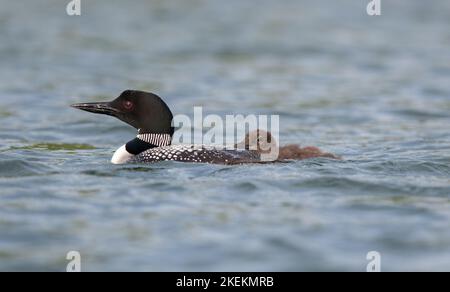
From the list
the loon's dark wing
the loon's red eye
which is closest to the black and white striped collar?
the loon's dark wing

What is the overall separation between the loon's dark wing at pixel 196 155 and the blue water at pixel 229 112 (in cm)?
10

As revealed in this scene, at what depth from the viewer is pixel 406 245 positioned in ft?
20.2

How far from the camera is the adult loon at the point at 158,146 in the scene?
8.11 meters

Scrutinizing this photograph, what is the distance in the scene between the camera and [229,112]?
12.3m

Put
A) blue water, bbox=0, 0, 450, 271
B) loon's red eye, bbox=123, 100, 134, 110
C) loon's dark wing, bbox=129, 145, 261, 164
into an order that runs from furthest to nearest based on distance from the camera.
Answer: loon's red eye, bbox=123, 100, 134, 110 → loon's dark wing, bbox=129, 145, 261, 164 → blue water, bbox=0, 0, 450, 271

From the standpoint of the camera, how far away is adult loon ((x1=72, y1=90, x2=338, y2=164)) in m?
8.11

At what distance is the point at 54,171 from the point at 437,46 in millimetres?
10617

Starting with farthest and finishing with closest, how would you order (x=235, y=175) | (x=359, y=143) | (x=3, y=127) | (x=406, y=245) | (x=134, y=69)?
1. (x=134, y=69)
2. (x=3, y=127)
3. (x=359, y=143)
4. (x=235, y=175)
5. (x=406, y=245)

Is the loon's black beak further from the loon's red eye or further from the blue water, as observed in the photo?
the blue water

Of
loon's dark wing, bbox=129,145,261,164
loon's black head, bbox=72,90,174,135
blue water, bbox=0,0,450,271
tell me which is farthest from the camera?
loon's black head, bbox=72,90,174,135

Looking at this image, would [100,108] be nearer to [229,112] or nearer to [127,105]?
[127,105]

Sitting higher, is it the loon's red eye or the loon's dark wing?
the loon's red eye
